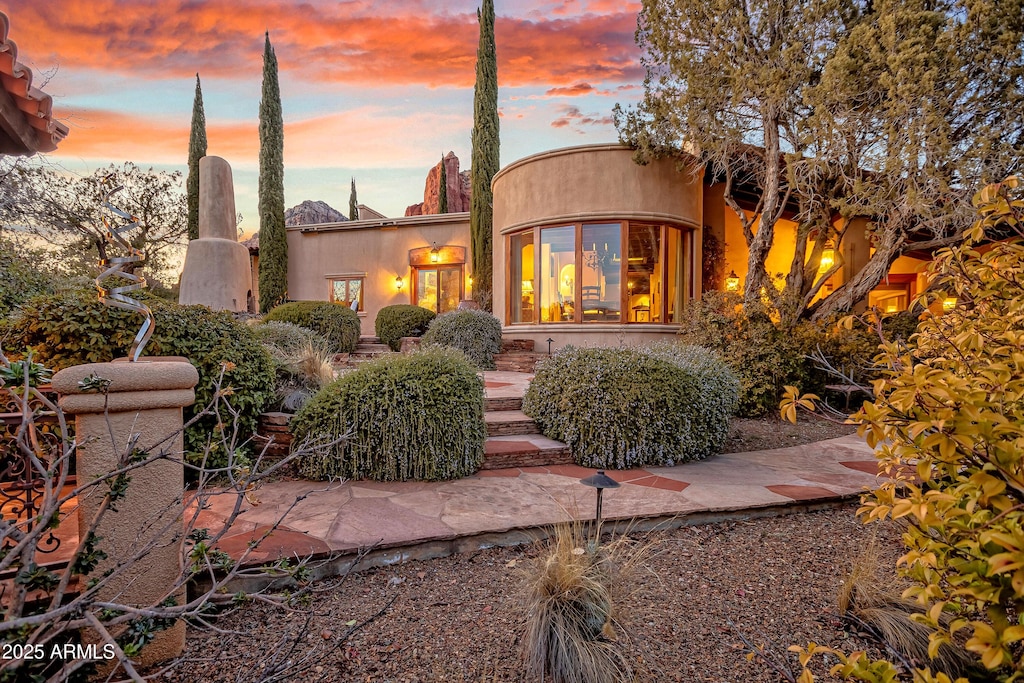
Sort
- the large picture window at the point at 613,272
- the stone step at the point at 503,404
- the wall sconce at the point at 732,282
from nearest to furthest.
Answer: the stone step at the point at 503,404, the large picture window at the point at 613,272, the wall sconce at the point at 732,282

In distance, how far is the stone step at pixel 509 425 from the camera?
467 centimetres

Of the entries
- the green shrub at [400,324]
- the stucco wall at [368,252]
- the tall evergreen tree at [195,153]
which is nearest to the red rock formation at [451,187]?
the tall evergreen tree at [195,153]

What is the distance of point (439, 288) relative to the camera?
1491 centimetres

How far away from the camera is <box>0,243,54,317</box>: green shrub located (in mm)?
4816

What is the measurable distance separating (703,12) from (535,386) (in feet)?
23.6

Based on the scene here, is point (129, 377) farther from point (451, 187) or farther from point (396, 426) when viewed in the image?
point (451, 187)

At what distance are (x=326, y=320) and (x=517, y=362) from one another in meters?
4.26

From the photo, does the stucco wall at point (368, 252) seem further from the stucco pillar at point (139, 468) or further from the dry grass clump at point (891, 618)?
the dry grass clump at point (891, 618)

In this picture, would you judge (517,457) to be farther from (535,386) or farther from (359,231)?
(359,231)

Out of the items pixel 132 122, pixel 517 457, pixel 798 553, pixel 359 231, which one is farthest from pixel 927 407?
pixel 359 231

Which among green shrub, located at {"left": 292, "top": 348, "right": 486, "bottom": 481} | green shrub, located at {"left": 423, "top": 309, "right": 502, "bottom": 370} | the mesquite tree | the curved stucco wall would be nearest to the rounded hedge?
green shrub, located at {"left": 292, "top": 348, "right": 486, "bottom": 481}

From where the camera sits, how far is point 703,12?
301 inches

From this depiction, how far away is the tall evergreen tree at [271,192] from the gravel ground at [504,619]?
1537 centimetres

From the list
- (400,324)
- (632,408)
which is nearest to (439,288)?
(400,324)
